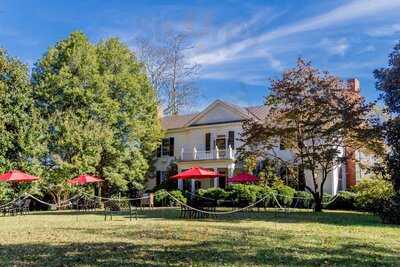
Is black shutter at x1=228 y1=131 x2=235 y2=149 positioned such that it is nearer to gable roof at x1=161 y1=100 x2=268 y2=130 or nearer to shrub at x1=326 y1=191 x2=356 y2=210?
gable roof at x1=161 y1=100 x2=268 y2=130

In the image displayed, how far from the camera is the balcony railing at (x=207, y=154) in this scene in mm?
38438

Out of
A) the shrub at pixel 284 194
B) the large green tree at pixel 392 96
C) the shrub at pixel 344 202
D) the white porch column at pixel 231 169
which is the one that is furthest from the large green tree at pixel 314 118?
the white porch column at pixel 231 169

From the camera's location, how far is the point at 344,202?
1220 inches

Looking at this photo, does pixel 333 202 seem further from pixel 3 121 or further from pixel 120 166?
pixel 3 121

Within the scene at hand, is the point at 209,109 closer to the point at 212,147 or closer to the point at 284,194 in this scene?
the point at 212,147

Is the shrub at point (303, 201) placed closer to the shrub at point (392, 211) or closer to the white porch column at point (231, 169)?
the white porch column at point (231, 169)

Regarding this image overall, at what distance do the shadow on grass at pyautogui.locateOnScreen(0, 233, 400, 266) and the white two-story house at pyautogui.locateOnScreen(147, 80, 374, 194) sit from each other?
2611 cm

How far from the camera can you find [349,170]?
38281 mm

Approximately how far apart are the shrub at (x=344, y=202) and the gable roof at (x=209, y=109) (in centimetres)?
907

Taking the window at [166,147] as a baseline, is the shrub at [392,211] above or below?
below

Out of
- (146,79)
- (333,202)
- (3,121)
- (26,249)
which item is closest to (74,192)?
(3,121)

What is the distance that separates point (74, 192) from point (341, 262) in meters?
28.6

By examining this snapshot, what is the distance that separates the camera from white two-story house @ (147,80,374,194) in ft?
125

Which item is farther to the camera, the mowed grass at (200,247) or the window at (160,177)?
the window at (160,177)
